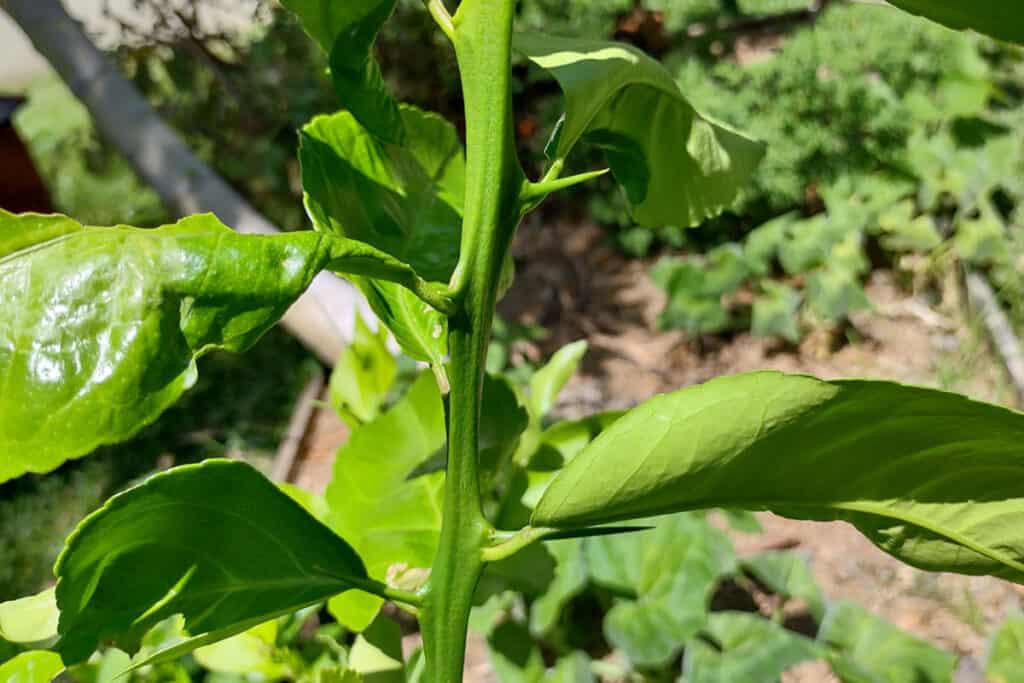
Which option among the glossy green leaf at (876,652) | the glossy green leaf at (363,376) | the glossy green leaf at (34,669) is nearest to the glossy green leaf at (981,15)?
the glossy green leaf at (34,669)

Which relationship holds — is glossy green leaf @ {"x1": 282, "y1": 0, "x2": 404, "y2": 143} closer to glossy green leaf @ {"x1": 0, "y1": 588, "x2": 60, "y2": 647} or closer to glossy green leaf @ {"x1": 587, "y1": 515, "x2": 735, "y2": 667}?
glossy green leaf @ {"x1": 0, "y1": 588, "x2": 60, "y2": 647}

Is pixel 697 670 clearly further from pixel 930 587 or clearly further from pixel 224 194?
pixel 224 194

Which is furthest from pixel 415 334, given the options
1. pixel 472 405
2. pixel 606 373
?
pixel 606 373

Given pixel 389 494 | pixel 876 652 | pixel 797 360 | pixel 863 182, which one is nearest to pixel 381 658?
pixel 389 494

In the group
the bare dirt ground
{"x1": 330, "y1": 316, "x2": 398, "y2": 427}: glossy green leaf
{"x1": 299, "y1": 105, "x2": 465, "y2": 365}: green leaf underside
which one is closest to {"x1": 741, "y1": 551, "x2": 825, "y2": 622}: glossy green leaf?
the bare dirt ground

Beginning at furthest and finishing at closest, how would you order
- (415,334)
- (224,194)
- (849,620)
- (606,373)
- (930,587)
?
(606,373) < (224,194) < (930,587) < (849,620) < (415,334)

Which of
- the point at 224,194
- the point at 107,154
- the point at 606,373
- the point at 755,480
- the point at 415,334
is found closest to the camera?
the point at 755,480

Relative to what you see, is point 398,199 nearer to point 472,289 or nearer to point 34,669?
point 472,289
